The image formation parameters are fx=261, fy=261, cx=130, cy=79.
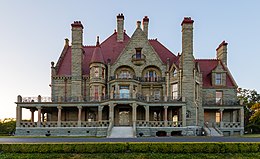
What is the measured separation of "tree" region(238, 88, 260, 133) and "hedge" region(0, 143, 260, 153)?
34.2 m

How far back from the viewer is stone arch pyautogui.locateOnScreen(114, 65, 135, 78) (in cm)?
4094

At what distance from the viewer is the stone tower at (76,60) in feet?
131

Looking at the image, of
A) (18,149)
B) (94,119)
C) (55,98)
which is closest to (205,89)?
(94,119)

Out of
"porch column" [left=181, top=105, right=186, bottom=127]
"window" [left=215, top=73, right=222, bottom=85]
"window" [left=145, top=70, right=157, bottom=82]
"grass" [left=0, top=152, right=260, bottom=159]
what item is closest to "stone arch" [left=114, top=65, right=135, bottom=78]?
"window" [left=145, top=70, right=157, bottom=82]

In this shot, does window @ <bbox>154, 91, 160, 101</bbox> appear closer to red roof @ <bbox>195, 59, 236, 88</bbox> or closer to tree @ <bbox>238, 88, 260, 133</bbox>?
red roof @ <bbox>195, 59, 236, 88</bbox>

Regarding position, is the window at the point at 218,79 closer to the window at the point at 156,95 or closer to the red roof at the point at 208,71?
the red roof at the point at 208,71

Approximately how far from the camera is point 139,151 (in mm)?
18844

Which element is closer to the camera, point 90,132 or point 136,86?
point 90,132

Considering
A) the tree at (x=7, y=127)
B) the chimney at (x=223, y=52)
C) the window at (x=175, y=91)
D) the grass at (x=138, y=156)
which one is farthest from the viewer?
the tree at (x=7, y=127)

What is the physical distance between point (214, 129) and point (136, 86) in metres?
12.8

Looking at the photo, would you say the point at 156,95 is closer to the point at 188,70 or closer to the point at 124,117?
the point at 124,117

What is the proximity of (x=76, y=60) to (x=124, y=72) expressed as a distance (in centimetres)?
764

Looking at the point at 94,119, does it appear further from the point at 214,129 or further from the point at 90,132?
the point at 214,129

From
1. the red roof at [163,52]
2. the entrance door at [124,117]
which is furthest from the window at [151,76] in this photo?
the entrance door at [124,117]
